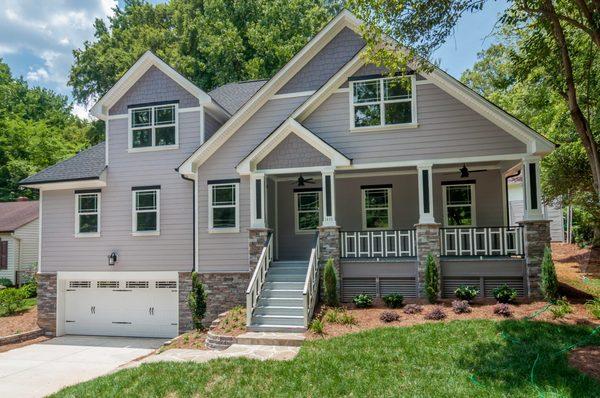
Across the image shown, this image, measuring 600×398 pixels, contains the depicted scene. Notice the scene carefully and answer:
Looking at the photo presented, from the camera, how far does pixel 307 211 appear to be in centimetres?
1514

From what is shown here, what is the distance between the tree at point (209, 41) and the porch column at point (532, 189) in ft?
54.5

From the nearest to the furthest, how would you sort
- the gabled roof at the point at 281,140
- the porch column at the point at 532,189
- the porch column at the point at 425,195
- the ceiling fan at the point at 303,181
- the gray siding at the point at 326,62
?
the porch column at the point at 532,189
the porch column at the point at 425,195
the gabled roof at the point at 281,140
the ceiling fan at the point at 303,181
the gray siding at the point at 326,62

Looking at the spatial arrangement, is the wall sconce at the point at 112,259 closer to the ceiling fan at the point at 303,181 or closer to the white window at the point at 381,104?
the ceiling fan at the point at 303,181

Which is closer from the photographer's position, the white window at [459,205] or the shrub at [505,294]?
the shrub at [505,294]

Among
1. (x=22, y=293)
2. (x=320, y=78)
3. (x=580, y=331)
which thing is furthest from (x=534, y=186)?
(x=22, y=293)

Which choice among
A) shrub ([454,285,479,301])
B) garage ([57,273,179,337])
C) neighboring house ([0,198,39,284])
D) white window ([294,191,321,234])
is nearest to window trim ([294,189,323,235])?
white window ([294,191,321,234])

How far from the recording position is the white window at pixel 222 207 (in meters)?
13.8

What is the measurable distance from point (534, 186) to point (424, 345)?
20.0 ft

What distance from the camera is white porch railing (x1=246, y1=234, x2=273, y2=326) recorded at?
34.5 ft

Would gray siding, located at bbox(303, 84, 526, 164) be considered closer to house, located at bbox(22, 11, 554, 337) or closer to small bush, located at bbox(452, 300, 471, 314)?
house, located at bbox(22, 11, 554, 337)

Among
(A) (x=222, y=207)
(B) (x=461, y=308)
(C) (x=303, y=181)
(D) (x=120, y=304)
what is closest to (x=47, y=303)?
(D) (x=120, y=304)

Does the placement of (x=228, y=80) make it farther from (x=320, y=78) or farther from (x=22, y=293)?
(x=22, y=293)

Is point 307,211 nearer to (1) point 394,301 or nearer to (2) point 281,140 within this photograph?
(2) point 281,140

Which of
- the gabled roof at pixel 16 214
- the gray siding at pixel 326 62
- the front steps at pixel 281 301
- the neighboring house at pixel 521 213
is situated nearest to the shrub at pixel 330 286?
the front steps at pixel 281 301
